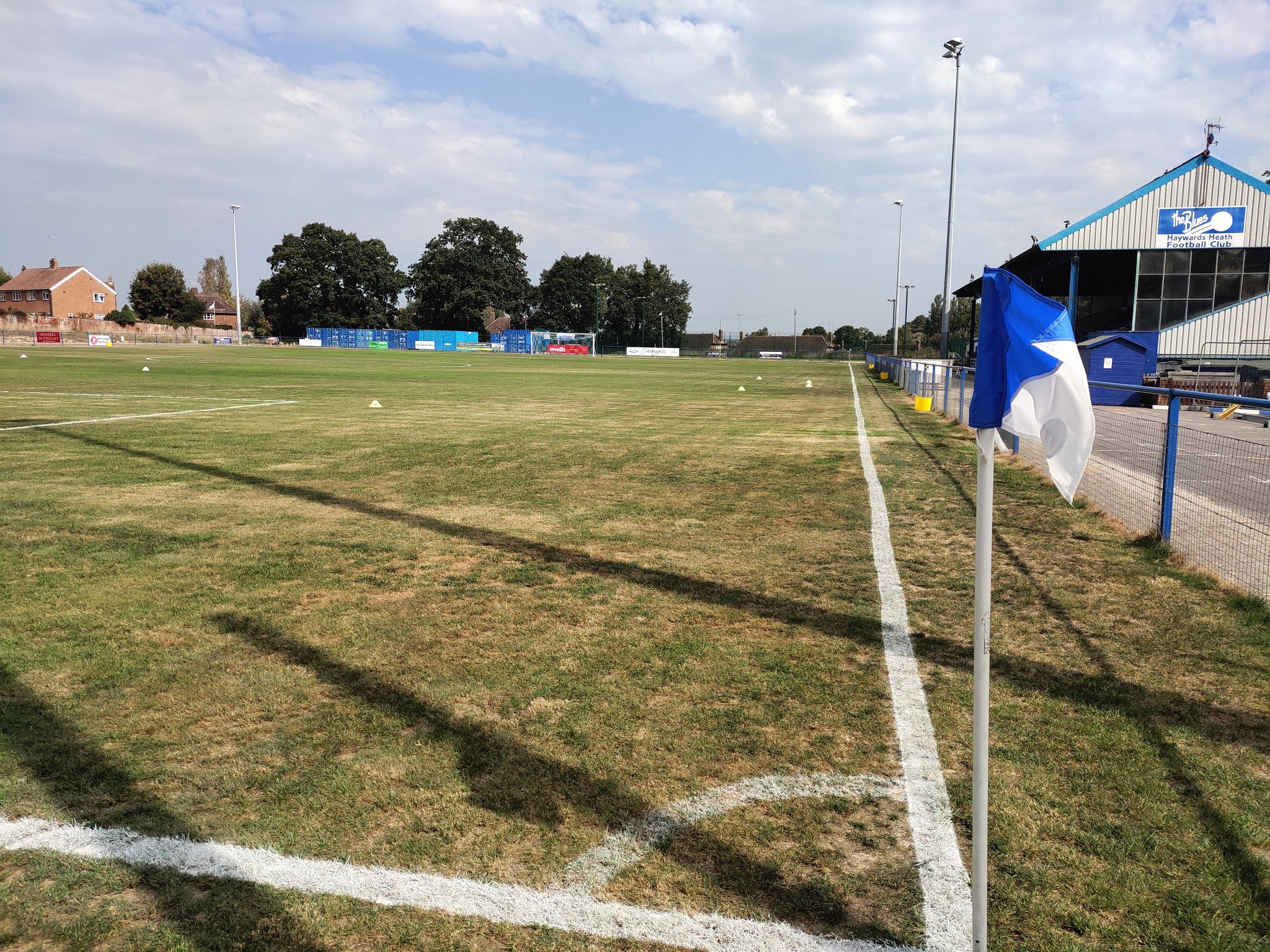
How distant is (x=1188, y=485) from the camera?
1049 centimetres

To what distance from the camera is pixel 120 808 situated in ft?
10.2

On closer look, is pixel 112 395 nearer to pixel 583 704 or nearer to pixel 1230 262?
pixel 583 704

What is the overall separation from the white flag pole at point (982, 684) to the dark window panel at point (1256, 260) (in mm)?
42886

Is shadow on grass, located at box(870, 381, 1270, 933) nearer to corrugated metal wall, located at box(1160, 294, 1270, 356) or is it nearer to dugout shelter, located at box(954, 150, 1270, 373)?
dugout shelter, located at box(954, 150, 1270, 373)

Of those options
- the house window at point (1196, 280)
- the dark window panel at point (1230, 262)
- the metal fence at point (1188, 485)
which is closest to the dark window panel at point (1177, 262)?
the house window at point (1196, 280)

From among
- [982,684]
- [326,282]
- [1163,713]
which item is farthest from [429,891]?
[326,282]

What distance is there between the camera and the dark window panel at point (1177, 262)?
36438 millimetres

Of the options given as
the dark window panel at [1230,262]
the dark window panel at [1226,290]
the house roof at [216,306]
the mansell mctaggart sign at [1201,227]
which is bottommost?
the dark window panel at [1226,290]

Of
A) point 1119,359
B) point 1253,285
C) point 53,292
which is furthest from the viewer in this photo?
point 53,292

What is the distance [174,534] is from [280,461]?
4183mm

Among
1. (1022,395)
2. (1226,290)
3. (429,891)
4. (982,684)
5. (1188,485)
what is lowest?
(429,891)

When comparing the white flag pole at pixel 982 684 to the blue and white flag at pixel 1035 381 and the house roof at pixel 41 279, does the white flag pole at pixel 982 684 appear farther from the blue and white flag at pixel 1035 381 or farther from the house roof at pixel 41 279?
the house roof at pixel 41 279

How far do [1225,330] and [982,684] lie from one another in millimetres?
41863

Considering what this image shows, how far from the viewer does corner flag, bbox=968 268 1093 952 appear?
2.20 m
